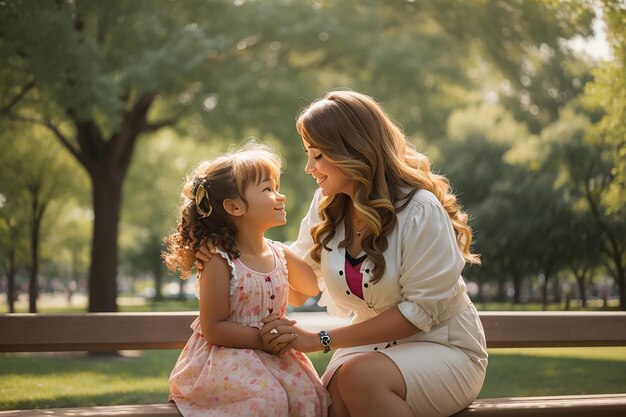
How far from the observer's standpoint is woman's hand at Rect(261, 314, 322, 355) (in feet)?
10.3

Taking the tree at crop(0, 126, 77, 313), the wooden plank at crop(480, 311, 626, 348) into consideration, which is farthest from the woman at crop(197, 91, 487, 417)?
the tree at crop(0, 126, 77, 313)

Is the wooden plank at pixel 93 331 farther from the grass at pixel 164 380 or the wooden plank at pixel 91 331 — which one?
the grass at pixel 164 380

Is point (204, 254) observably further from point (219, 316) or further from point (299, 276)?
point (299, 276)

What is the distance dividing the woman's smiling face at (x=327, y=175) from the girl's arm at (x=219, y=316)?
1.77ft

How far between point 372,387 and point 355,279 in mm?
453

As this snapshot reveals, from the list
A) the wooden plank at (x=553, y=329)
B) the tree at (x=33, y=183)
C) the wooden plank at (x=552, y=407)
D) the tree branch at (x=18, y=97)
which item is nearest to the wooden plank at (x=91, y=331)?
the wooden plank at (x=552, y=407)

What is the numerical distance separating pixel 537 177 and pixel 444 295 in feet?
49.7

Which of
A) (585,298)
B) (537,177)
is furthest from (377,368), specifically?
(537,177)

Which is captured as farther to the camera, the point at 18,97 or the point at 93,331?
the point at 18,97

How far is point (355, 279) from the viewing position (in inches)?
128

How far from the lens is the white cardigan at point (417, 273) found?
3131 mm

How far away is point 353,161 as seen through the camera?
10.5ft

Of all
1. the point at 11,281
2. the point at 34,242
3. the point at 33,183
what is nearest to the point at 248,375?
the point at 34,242

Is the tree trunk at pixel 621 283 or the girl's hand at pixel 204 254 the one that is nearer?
the girl's hand at pixel 204 254
